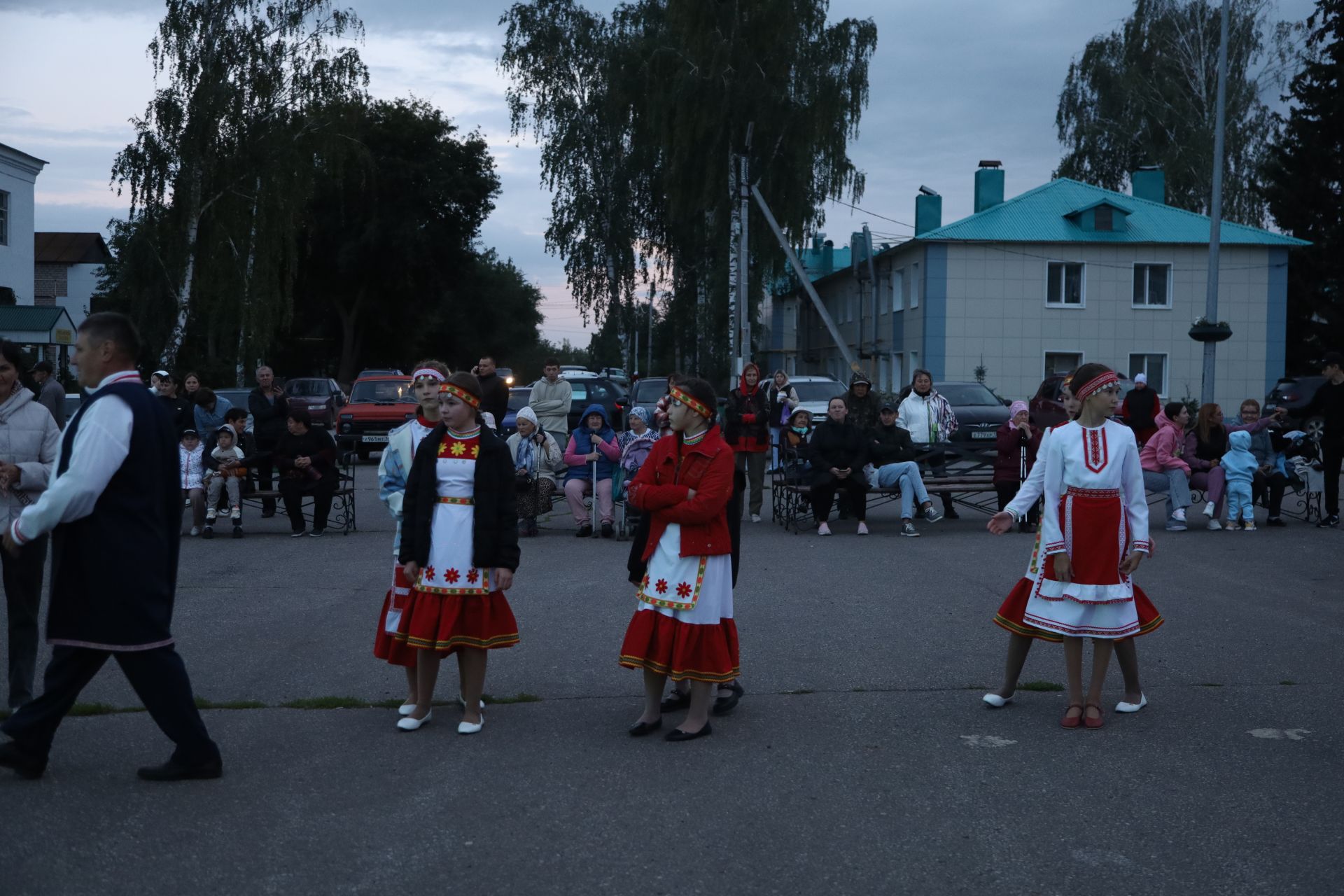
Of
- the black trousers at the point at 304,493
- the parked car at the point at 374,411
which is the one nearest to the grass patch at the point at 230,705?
the black trousers at the point at 304,493

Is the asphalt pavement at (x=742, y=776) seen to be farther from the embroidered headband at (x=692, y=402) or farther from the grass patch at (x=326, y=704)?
the embroidered headband at (x=692, y=402)

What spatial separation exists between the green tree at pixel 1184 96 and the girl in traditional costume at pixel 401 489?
145 ft

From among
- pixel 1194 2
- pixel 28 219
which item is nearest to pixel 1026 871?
pixel 28 219

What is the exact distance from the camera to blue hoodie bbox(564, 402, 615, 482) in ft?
49.8

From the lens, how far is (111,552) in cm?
518

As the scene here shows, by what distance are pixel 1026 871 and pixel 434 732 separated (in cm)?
293

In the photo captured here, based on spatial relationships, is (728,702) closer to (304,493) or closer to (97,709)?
(97,709)

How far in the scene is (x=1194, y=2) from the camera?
152 ft

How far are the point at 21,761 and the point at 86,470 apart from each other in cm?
123

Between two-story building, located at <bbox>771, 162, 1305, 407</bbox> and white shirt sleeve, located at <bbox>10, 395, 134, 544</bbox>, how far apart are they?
39.1m

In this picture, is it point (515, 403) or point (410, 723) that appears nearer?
point (410, 723)

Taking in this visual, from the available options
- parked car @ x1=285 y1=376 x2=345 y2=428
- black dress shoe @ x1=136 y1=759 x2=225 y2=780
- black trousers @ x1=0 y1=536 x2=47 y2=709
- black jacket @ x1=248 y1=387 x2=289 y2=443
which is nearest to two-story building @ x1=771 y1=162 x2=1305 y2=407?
parked car @ x1=285 y1=376 x2=345 y2=428

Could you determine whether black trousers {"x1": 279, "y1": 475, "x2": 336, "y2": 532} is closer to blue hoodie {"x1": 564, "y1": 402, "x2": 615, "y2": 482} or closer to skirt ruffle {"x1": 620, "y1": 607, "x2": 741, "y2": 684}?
blue hoodie {"x1": 564, "y1": 402, "x2": 615, "y2": 482}

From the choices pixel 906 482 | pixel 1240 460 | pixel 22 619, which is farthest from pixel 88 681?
pixel 1240 460
